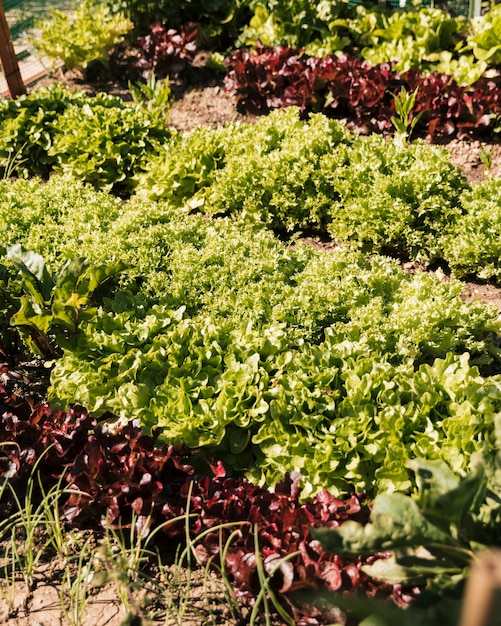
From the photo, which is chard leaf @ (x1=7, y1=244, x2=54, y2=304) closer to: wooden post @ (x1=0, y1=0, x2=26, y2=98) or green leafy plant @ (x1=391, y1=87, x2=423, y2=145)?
green leafy plant @ (x1=391, y1=87, x2=423, y2=145)

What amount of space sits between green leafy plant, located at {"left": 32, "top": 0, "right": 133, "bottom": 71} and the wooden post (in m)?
0.84

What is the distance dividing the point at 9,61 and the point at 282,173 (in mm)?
4149

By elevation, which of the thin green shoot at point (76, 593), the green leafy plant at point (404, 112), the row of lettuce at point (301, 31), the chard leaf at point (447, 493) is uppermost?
the row of lettuce at point (301, 31)

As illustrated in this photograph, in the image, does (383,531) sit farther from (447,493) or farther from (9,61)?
(9,61)

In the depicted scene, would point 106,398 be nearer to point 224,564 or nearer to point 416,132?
point 224,564

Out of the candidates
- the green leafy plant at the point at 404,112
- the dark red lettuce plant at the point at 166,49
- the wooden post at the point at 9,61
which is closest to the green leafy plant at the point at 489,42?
the green leafy plant at the point at 404,112

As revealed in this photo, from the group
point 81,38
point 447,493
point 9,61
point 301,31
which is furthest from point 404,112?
point 447,493

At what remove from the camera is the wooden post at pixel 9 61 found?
7.62 metres

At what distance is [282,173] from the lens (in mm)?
5641

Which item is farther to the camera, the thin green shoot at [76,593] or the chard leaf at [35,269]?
the chard leaf at [35,269]

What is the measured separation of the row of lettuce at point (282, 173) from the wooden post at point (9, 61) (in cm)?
93

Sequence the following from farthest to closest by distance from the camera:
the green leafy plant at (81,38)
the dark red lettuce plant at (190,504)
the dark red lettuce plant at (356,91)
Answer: the green leafy plant at (81,38)
the dark red lettuce plant at (356,91)
the dark red lettuce plant at (190,504)

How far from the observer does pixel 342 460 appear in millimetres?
3291

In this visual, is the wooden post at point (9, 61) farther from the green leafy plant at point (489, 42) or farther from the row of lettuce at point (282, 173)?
the green leafy plant at point (489, 42)
